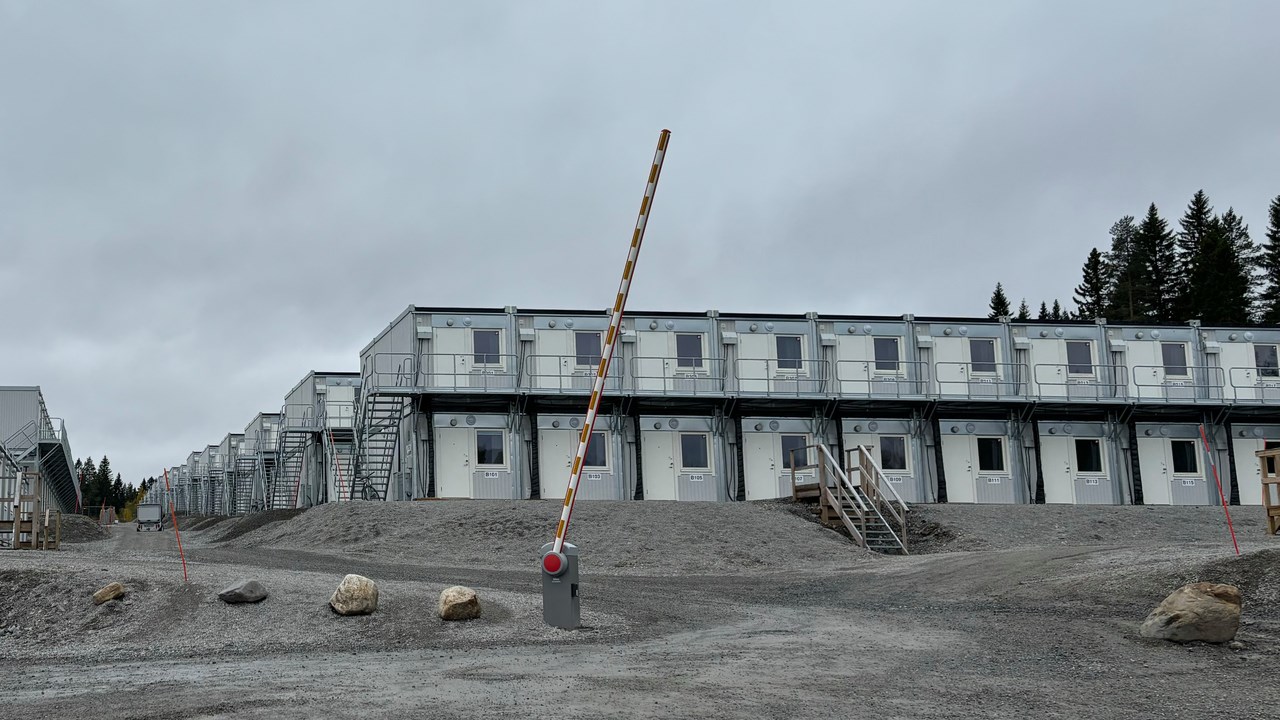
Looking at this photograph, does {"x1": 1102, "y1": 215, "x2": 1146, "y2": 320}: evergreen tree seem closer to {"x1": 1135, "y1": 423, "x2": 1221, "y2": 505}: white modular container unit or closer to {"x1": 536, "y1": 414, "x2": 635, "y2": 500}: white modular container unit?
{"x1": 1135, "y1": 423, "x2": 1221, "y2": 505}: white modular container unit

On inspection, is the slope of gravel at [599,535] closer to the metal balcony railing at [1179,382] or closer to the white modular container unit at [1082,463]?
the white modular container unit at [1082,463]

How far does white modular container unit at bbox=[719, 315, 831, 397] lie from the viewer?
38062mm

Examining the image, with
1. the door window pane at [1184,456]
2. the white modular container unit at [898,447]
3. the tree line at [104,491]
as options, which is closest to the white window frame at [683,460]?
the white modular container unit at [898,447]

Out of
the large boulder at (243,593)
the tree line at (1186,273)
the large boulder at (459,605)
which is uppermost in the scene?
the tree line at (1186,273)

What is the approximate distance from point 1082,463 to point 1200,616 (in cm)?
3007

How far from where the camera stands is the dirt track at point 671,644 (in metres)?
8.83

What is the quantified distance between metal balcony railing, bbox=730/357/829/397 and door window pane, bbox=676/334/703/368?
4.01 feet

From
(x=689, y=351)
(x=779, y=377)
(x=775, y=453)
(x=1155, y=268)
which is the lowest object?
(x=775, y=453)

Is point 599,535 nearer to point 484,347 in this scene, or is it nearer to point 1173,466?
point 484,347

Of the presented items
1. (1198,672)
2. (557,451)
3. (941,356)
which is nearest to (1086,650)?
(1198,672)

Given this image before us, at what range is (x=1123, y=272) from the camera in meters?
90.1

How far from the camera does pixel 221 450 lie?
8712 cm

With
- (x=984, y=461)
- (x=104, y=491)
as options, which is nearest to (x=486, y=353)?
(x=984, y=461)

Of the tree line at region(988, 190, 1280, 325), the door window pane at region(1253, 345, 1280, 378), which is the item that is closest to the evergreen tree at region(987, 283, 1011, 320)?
the tree line at region(988, 190, 1280, 325)
